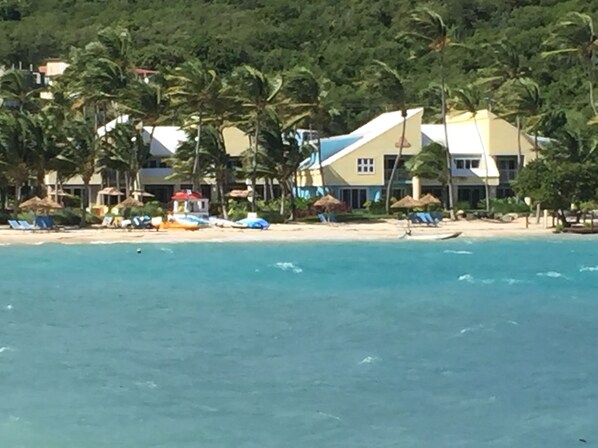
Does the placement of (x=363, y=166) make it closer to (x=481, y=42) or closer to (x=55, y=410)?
(x=481, y=42)

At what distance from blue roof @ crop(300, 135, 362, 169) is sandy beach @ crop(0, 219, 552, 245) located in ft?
40.1

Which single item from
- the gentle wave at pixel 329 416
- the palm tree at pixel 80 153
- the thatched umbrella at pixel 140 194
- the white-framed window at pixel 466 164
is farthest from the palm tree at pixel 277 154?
the gentle wave at pixel 329 416

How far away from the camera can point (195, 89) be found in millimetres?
59500

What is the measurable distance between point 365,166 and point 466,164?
6.36 m

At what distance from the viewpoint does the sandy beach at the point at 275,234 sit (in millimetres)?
49031

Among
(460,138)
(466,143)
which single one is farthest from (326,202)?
(460,138)

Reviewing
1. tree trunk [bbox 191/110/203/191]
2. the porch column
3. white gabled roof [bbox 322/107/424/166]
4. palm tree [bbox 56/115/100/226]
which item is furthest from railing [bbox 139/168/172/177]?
the porch column

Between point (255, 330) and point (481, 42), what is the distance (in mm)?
78720

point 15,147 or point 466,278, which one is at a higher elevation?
point 15,147

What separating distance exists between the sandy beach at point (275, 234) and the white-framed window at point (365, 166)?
33.5ft

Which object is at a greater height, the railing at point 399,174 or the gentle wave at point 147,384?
the railing at point 399,174

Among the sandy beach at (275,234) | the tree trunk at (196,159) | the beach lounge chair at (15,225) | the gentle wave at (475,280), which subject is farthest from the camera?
the tree trunk at (196,159)

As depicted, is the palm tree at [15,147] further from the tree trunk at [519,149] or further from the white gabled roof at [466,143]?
the tree trunk at [519,149]

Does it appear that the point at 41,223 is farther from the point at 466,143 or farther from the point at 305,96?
the point at 466,143
